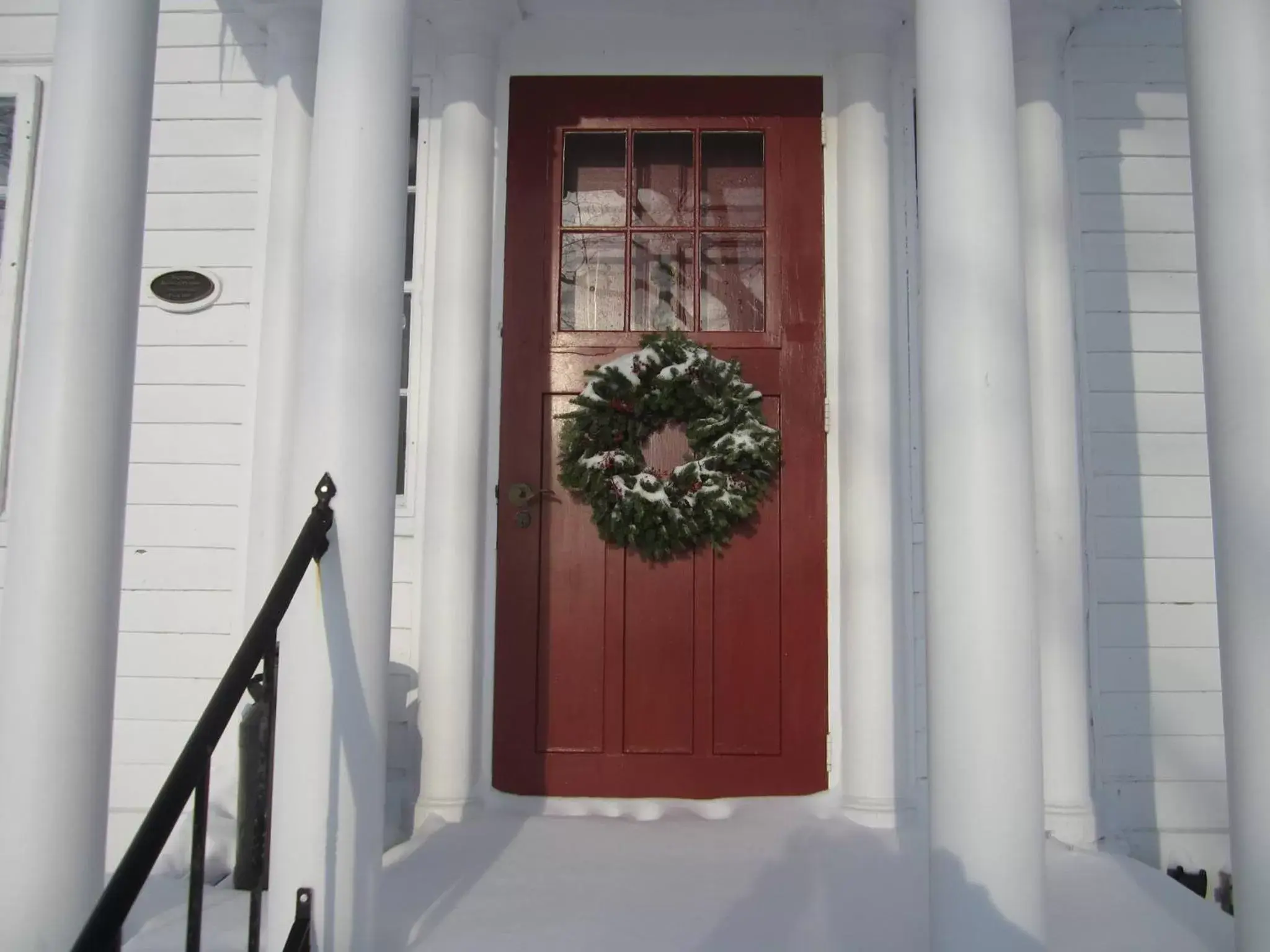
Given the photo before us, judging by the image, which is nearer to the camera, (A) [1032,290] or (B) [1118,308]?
(A) [1032,290]

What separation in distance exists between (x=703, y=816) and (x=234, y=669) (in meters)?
1.78

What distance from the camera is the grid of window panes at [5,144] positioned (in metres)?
3.28

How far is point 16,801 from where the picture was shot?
1703 mm

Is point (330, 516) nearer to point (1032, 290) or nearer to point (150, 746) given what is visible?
point (150, 746)

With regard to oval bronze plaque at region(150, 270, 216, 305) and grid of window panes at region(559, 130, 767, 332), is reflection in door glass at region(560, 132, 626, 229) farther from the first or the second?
oval bronze plaque at region(150, 270, 216, 305)

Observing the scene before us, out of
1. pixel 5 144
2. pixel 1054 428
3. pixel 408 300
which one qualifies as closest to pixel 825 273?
pixel 1054 428

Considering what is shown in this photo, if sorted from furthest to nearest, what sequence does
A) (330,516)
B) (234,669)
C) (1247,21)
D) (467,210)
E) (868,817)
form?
(467,210) → (868,817) → (1247,21) → (330,516) → (234,669)

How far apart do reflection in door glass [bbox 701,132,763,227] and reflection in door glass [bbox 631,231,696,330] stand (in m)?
0.15

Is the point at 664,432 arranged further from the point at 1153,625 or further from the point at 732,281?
the point at 1153,625

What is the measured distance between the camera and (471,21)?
3059 mm

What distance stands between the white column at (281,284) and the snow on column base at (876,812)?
6.67 ft

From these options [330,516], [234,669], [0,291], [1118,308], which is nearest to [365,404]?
[330,516]

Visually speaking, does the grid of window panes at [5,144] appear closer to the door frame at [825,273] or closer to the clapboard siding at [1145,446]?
the door frame at [825,273]

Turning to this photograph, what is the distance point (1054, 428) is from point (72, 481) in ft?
8.94
